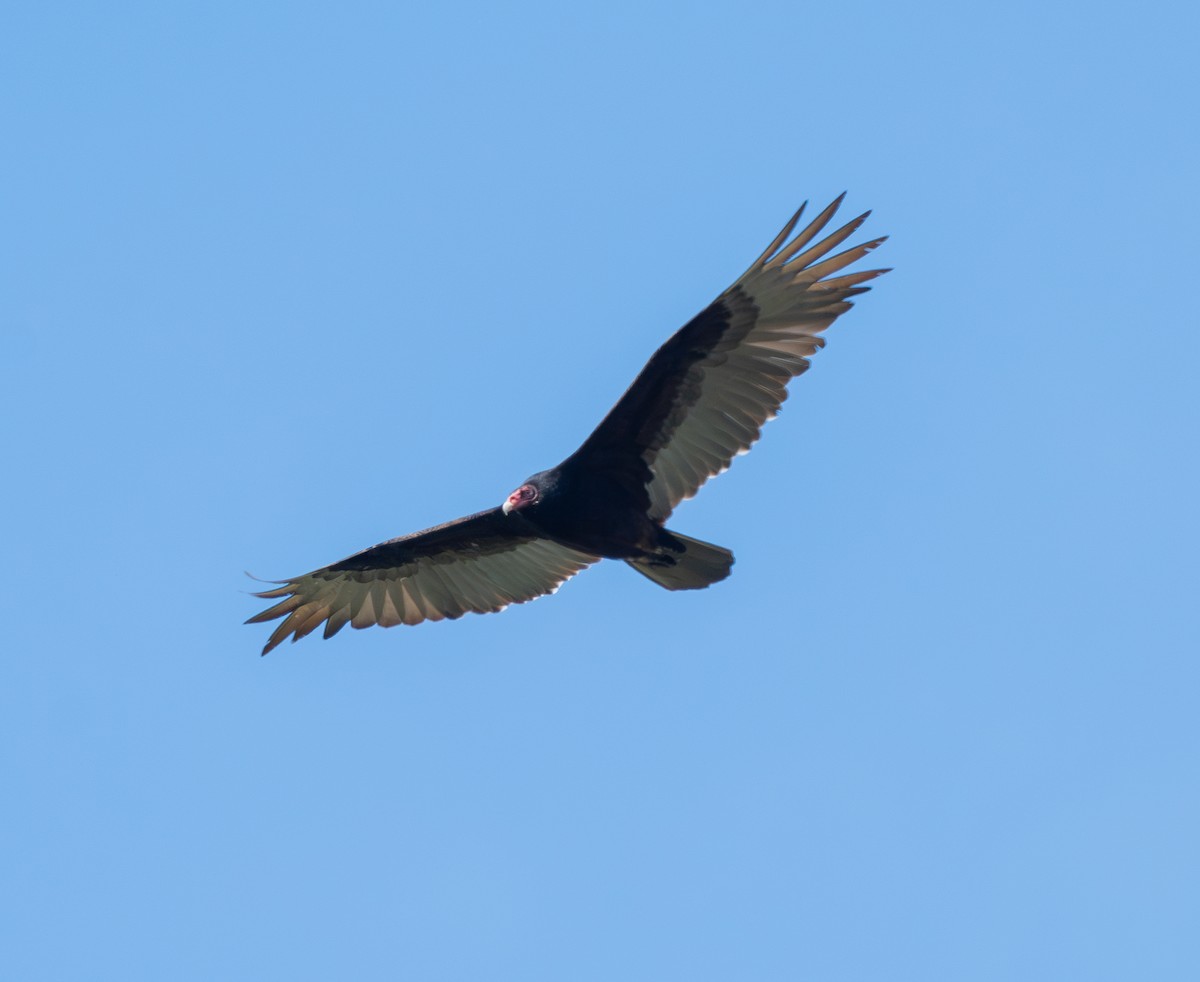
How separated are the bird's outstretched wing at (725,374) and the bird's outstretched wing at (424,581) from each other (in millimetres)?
1385

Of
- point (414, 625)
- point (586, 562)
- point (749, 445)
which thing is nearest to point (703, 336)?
point (749, 445)

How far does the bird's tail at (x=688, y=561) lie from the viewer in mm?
12438

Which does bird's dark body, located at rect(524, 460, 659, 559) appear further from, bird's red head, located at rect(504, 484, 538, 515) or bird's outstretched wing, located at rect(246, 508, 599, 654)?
bird's outstretched wing, located at rect(246, 508, 599, 654)

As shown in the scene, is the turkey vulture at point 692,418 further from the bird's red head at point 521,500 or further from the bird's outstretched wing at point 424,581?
the bird's outstretched wing at point 424,581

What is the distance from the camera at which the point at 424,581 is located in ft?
46.1

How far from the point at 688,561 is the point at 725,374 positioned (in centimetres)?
136

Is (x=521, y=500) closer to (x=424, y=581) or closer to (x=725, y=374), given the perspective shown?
(x=725, y=374)

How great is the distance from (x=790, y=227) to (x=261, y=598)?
5.19 m

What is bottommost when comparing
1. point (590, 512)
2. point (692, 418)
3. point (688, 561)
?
point (688, 561)

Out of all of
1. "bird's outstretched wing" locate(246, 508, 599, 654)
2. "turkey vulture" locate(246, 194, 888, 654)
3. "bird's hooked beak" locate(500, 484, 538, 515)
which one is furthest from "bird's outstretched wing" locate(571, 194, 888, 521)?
"bird's outstretched wing" locate(246, 508, 599, 654)

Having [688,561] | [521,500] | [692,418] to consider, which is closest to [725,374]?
[692,418]

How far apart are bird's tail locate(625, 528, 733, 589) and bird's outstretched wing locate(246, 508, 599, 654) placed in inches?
50.8

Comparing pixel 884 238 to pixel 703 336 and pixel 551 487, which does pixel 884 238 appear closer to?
pixel 703 336

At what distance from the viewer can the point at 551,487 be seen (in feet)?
40.3
